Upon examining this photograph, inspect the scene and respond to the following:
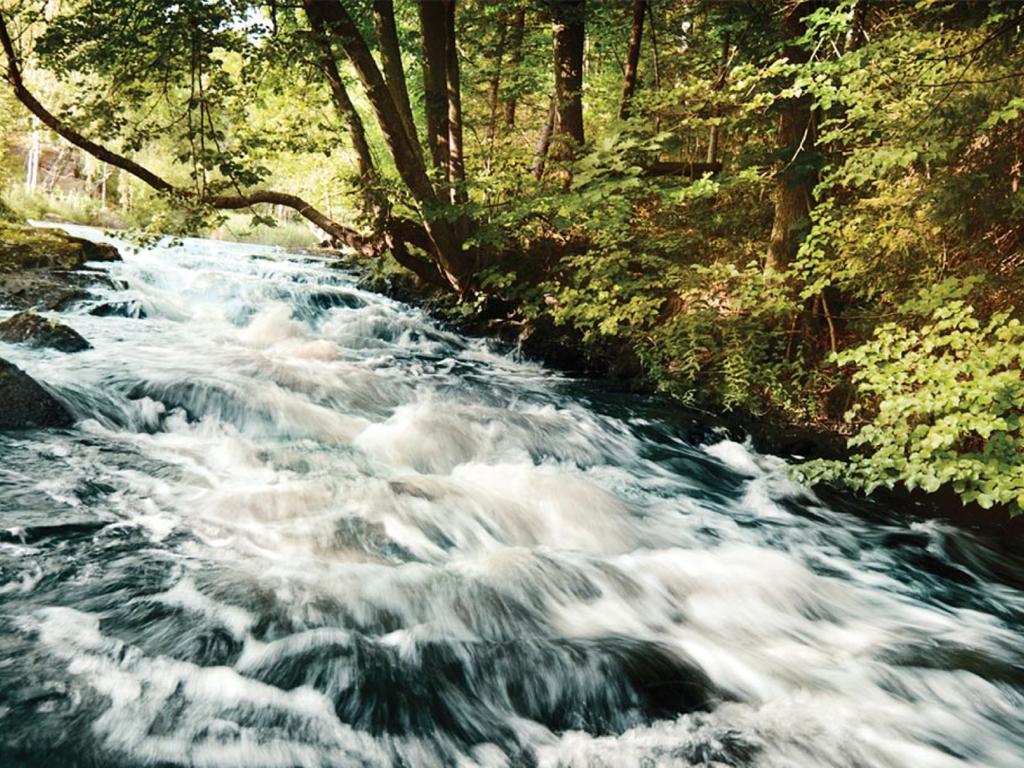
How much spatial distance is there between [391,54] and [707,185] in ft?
18.3

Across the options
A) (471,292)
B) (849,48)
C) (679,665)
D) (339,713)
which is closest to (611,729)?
(679,665)

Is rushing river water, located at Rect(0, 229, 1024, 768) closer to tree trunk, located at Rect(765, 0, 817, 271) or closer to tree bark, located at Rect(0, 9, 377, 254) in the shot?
tree bark, located at Rect(0, 9, 377, 254)

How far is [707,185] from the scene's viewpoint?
6.50 metres

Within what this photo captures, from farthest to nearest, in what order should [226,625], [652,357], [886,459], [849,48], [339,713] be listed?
[652,357] → [849,48] → [886,459] → [226,625] → [339,713]

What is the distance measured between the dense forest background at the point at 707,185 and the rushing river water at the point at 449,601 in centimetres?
95

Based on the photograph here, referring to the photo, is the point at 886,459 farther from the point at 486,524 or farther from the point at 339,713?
the point at 339,713

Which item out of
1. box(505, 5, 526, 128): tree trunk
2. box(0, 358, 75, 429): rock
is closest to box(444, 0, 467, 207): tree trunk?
box(505, 5, 526, 128): tree trunk

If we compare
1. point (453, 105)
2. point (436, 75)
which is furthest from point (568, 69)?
point (436, 75)

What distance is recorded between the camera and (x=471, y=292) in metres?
10.6

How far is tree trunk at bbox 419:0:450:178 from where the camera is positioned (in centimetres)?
940

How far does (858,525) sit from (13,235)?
42.2ft

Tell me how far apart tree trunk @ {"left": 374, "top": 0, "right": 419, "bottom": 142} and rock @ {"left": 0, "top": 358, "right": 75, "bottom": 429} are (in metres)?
5.85

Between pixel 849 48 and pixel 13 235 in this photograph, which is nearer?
pixel 849 48

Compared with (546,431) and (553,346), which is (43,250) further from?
(546,431)
